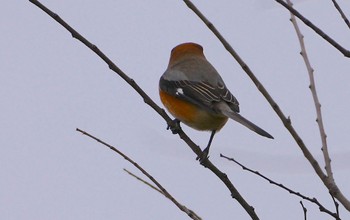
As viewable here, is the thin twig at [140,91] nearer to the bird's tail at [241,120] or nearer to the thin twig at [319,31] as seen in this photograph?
the bird's tail at [241,120]

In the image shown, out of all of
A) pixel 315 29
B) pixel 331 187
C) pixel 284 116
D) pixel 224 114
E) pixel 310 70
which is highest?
pixel 224 114

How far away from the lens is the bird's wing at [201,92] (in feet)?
16.1

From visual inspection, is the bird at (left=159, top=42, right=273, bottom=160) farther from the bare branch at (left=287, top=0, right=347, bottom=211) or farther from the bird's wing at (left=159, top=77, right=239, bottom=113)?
the bare branch at (left=287, top=0, right=347, bottom=211)

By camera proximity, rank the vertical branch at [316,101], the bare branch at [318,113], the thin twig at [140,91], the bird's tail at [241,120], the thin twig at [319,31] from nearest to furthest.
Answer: the thin twig at [319,31], the bare branch at [318,113], the vertical branch at [316,101], the thin twig at [140,91], the bird's tail at [241,120]

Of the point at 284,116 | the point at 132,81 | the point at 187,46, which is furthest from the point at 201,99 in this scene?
the point at 284,116

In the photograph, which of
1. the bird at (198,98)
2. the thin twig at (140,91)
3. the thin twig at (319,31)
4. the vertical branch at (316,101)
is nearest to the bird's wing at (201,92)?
the bird at (198,98)

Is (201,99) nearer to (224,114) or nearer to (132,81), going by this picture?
(224,114)

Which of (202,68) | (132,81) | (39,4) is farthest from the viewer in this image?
(202,68)

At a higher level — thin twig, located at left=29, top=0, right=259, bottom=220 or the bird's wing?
the bird's wing

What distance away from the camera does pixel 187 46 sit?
20.2 ft

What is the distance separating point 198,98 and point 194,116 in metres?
0.15

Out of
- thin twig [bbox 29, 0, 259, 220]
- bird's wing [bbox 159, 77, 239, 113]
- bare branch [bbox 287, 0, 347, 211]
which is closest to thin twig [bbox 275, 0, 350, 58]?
bare branch [bbox 287, 0, 347, 211]

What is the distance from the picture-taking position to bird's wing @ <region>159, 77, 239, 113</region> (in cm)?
491

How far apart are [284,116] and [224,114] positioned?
2245mm
